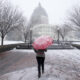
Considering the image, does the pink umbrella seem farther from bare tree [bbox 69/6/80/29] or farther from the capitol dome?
the capitol dome

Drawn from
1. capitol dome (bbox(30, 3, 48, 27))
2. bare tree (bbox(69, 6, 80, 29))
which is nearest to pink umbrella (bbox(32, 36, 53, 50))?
bare tree (bbox(69, 6, 80, 29))

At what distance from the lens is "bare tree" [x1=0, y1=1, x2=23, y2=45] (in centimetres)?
1612

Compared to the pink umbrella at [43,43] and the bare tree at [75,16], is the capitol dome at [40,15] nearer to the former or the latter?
the bare tree at [75,16]

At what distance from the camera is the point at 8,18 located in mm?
17859

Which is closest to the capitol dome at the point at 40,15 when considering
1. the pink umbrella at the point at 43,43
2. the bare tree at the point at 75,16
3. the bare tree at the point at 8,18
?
the bare tree at the point at 75,16

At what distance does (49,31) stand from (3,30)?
2786 inches

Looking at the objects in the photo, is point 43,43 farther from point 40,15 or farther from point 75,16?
point 40,15

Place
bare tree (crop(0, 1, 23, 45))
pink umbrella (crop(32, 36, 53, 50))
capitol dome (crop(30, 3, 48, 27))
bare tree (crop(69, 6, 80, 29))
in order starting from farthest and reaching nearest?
capitol dome (crop(30, 3, 48, 27)), bare tree (crop(69, 6, 80, 29)), bare tree (crop(0, 1, 23, 45)), pink umbrella (crop(32, 36, 53, 50))

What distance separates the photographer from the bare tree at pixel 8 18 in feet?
52.9

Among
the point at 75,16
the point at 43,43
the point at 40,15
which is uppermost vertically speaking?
the point at 40,15

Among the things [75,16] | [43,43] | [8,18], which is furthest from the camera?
[75,16]

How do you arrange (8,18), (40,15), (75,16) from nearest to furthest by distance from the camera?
(8,18), (75,16), (40,15)

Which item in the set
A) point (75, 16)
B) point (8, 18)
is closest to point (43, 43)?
point (8, 18)

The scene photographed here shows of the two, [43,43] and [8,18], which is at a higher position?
[8,18]
